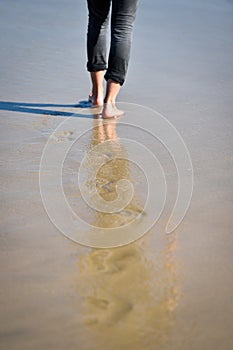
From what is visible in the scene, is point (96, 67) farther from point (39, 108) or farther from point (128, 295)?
point (128, 295)

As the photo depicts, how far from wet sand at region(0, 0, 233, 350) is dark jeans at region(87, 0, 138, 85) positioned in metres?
0.27

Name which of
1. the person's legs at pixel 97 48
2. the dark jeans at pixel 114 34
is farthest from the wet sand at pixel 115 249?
the dark jeans at pixel 114 34

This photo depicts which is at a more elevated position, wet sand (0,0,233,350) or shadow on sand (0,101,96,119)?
wet sand (0,0,233,350)

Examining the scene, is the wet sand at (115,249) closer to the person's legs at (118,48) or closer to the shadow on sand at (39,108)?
the shadow on sand at (39,108)

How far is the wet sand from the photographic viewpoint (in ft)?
4.89

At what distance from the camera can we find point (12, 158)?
254 centimetres

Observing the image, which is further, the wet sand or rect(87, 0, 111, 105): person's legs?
rect(87, 0, 111, 105): person's legs

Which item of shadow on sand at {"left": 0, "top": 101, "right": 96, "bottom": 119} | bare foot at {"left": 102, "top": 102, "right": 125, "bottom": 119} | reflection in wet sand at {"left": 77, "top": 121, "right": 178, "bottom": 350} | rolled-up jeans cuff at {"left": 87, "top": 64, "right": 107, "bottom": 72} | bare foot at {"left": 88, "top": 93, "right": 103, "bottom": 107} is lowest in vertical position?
shadow on sand at {"left": 0, "top": 101, "right": 96, "bottom": 119}

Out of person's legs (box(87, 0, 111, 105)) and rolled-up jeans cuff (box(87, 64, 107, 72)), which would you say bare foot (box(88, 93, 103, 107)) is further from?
rolled-up jeans cuff (box(87, 64, 107, 72))

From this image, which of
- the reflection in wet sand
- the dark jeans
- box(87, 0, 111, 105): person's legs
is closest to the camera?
the reflection in wet sand

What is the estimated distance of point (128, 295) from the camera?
162 centimetres

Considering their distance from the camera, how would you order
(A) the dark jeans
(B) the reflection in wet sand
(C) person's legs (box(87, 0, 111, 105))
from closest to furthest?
(B) the reflection in wet sand → (A) the dark jeans → (C) person's legs (box(87, 0, 111, 105))

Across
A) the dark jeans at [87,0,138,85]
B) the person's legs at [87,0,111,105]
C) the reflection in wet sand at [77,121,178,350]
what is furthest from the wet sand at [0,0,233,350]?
the dark jeans at [87,0,138,85]

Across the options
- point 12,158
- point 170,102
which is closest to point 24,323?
point 12,158
